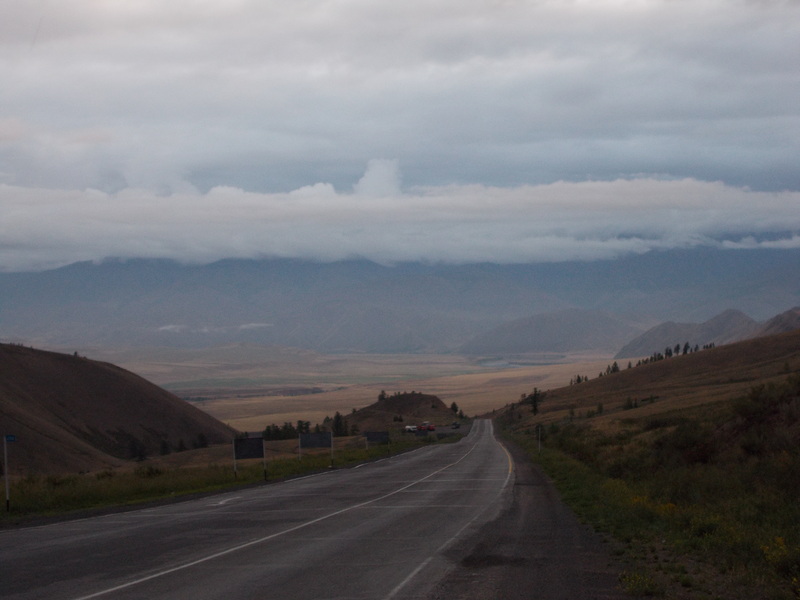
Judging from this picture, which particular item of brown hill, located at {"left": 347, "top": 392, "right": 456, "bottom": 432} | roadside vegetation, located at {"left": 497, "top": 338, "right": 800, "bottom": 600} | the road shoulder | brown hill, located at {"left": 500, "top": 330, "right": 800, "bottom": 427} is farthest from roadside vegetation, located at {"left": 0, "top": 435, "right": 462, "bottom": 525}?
brown hill, located at {"left": 347, "top": 392, "right": 456, "bottom": 432}

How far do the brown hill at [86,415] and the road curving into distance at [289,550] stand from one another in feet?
129

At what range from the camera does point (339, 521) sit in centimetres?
2092

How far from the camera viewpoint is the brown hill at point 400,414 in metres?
116

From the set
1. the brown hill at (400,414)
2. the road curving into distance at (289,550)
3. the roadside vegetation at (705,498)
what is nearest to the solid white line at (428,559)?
the road curving into distance at (289,550)

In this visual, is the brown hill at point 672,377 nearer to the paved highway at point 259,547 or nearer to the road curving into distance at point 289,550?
the paved highway at point 259,547

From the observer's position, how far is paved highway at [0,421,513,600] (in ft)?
42.9

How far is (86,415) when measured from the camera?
85.8 metres

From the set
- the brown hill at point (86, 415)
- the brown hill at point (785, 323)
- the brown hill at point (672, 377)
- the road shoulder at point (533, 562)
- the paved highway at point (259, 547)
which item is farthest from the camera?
the brown hill at point (785, 323)

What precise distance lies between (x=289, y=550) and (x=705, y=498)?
396 inches

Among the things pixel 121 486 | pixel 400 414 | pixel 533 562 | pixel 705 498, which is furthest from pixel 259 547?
pixel 400 414

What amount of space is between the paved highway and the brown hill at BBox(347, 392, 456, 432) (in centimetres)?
8329

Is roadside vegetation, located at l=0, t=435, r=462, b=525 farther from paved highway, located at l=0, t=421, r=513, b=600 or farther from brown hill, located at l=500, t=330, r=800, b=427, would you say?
brown hill, located at l=500, t=330, r=800, b=427

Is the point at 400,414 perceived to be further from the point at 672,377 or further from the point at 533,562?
the point at 533,562

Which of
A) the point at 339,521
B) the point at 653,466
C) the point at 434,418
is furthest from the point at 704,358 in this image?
the point at 339,521
